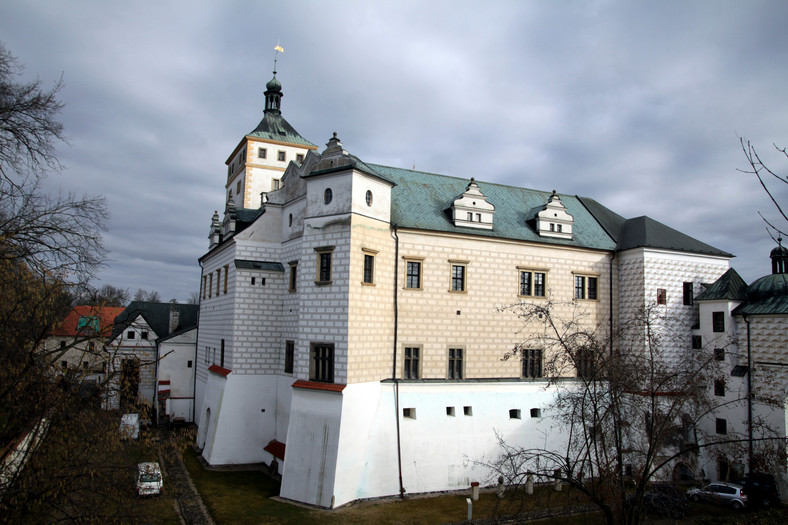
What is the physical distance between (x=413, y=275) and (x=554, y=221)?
7145 mm

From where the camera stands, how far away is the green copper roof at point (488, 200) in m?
20.9

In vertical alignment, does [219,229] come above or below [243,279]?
above

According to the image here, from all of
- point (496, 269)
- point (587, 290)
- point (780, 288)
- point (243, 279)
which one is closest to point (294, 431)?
point (243, 279)

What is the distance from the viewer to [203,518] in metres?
15.8

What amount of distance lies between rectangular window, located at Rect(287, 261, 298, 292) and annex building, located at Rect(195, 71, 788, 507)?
77 millimetres

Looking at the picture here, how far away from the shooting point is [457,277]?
2086cm

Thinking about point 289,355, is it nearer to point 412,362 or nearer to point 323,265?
point 323,265

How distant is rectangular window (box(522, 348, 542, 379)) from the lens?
849 inches

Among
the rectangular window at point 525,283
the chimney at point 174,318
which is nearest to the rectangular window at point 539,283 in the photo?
the rectangular window at point 525,283

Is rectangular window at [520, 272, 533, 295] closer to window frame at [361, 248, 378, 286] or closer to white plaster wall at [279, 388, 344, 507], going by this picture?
window frame at [361, 248, 378, 286]

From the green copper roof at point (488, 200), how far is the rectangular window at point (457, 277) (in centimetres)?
145

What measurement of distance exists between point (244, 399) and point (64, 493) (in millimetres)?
14104

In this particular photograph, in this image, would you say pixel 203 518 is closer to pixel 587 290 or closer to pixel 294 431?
pixel 294 431

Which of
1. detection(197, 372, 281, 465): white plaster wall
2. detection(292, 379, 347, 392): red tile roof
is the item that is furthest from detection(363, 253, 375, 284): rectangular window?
detection(197, 372, 281, 465): white plaster wall
